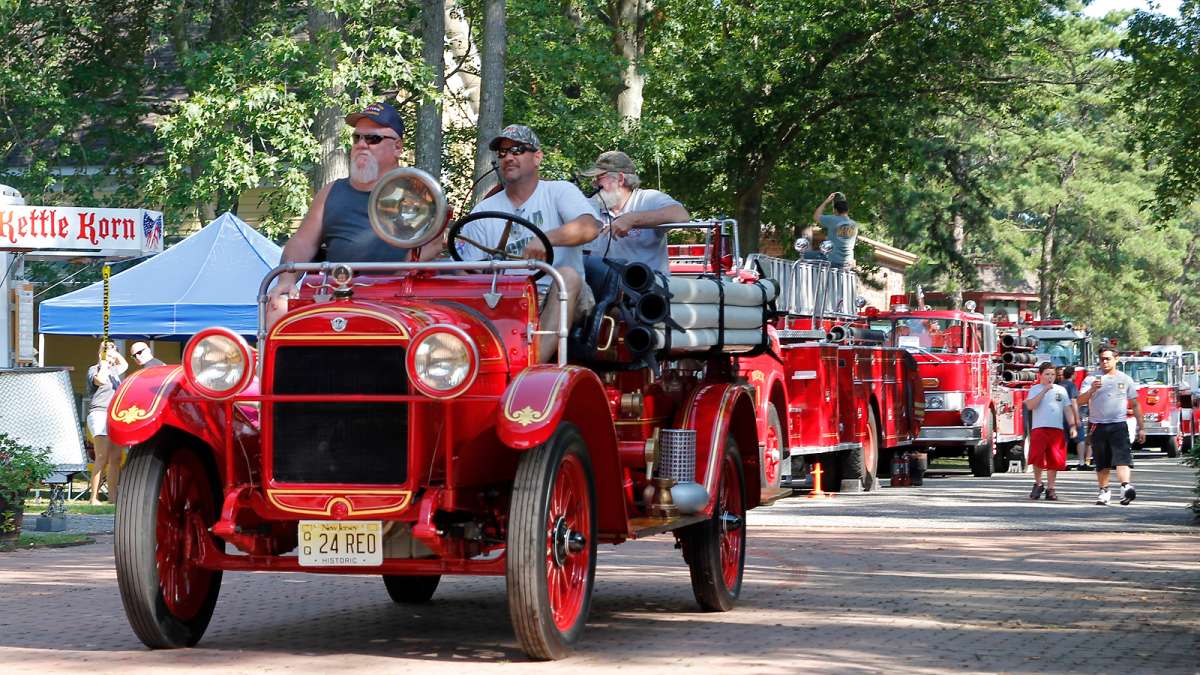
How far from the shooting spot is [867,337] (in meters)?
25.2

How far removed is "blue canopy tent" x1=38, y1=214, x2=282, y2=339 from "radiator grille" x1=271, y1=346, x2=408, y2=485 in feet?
41.4

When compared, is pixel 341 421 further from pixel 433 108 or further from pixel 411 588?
pixel 433 108

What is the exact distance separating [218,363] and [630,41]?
26.3 metres

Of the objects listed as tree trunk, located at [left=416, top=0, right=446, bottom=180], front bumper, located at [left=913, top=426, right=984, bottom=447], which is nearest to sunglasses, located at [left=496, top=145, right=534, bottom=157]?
tree trunk, located at [left=416, top=0, right=446, bottom=180]

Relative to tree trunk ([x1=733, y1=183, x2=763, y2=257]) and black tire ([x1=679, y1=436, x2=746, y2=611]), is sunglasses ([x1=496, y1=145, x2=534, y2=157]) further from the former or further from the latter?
tree trunk ([x1=733, y1=183, x2=763, y2=257])

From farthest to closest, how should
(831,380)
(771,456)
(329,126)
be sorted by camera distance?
(329,126)
(831,380)
(771,456)

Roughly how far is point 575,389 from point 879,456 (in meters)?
18.2

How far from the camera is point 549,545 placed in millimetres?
8312

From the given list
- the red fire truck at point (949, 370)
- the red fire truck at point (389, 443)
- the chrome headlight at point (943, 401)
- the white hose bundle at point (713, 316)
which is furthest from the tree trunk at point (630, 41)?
the red fire truck at point (389, 443)

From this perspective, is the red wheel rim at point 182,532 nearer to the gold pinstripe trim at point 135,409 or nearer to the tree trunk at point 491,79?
the gold pinstripe trim at point 135,409

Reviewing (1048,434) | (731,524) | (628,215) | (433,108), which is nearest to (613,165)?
(628,215)

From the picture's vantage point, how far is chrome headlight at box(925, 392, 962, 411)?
27.8 metres

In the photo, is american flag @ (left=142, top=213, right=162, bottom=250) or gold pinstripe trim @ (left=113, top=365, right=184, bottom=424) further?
american flag @ (left=142, top=213, right=162, bottom=250)

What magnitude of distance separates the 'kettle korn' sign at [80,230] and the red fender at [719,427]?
34.9 feet
